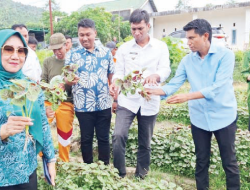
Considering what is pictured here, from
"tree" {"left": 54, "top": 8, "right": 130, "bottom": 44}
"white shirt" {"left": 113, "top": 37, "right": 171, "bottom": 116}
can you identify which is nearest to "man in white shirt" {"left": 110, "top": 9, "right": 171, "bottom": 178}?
"white shirt" {"left": 113, "top": 37, "right": 171, "bottom": 116}

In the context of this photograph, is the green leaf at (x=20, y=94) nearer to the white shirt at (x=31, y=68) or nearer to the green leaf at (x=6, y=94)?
the green leaf at (x=6, y=94)

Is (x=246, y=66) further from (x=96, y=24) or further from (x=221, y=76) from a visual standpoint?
(x=96, y=24)

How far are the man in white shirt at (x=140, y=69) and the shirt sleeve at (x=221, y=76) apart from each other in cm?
64

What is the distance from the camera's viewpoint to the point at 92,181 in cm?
270

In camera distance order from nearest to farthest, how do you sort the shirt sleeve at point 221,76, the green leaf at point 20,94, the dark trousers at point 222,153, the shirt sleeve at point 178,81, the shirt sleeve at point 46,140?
the green leaf at point 20,94
the shirt sleeve at point 46,140
the shirt sleeve at point 221,76
the dark trousers at point 222,153
the shirt sleeve at point 178,81

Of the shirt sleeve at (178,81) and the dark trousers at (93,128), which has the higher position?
the shirt sleeve at (178,81)

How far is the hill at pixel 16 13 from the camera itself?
3869 cm

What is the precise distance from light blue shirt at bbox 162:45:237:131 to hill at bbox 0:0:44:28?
37.2 meters

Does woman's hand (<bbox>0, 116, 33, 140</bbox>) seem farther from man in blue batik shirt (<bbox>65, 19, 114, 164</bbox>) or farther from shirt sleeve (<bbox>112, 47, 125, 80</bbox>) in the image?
shirt sleeve (<bbox>112, 47, 125, 80</bbox>)

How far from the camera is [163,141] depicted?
4.41 metres

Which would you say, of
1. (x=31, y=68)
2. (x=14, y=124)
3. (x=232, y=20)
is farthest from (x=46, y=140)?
(x=232, y=20)

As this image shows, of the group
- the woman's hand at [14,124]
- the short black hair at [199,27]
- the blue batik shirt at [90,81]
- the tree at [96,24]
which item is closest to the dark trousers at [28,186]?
the woman's hand at [14,124]

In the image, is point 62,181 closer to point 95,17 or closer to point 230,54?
point 230,54

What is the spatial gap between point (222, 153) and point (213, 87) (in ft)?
2.24
